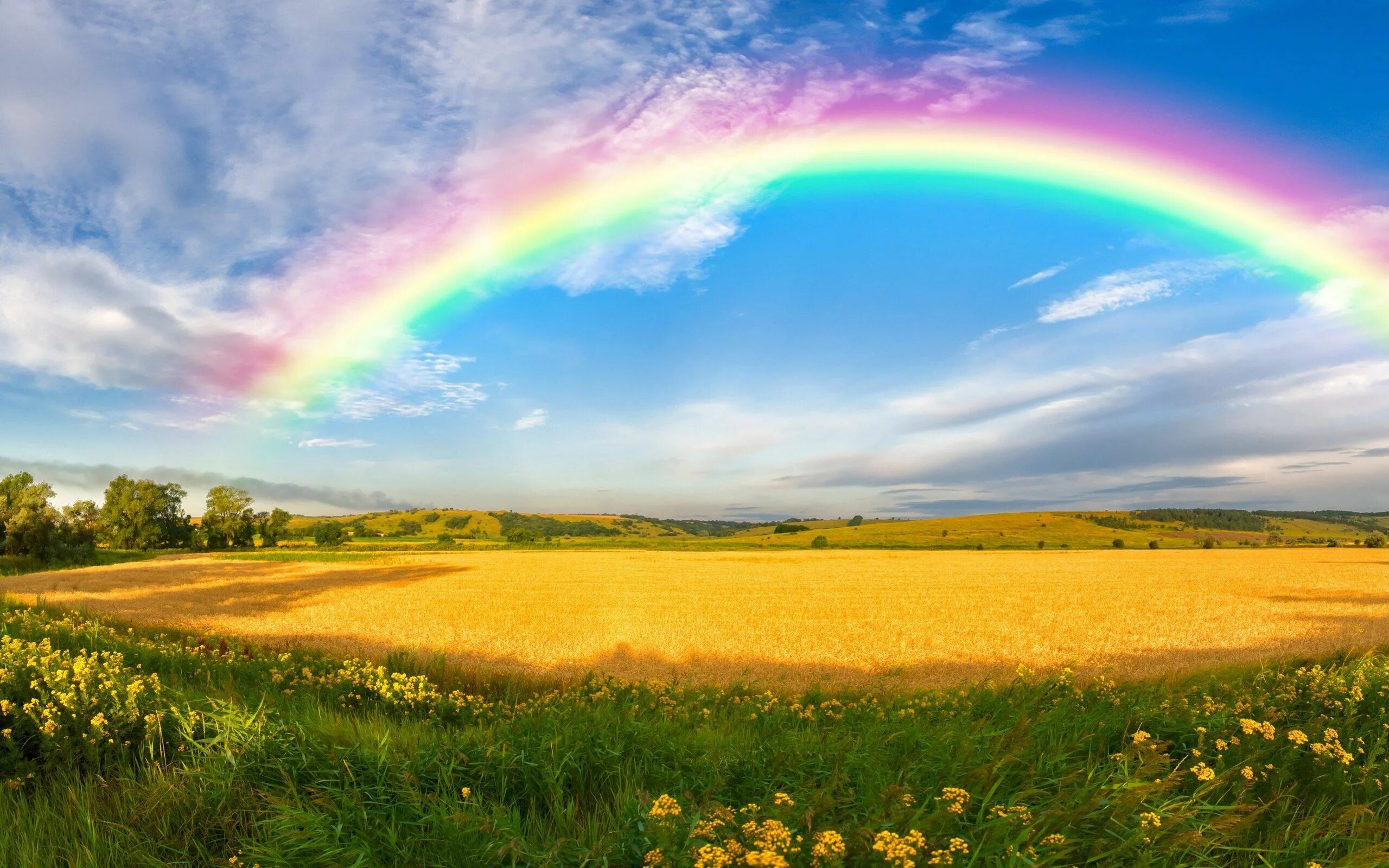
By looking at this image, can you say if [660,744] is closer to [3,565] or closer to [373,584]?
[373,584]

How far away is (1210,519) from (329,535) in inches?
7495

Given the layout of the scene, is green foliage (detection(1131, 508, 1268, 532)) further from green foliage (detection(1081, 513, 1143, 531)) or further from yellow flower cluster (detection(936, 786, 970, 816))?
yellow flower cluster (detection(936, 786, 970, 816))

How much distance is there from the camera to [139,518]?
9894cm

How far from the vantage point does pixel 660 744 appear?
21.6 feet

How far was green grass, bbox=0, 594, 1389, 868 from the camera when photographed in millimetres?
3938

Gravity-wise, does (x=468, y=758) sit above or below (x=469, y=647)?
above

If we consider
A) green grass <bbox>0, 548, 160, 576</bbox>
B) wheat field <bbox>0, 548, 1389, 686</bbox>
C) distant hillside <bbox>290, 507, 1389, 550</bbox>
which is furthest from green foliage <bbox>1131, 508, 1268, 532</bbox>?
green grass <bbox>0, 548, 160, 576</bbox>

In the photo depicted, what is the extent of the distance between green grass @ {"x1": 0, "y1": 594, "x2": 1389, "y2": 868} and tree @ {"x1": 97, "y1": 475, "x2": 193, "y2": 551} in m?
117

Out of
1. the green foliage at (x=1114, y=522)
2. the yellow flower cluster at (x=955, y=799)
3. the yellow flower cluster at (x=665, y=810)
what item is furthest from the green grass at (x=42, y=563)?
the green foliage at (x=1114, y=522)

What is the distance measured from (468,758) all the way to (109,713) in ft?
11.5

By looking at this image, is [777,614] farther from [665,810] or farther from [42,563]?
[42,563]

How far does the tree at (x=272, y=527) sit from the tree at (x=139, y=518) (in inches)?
356

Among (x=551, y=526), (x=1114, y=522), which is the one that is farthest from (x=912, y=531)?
(x=551, y=526)

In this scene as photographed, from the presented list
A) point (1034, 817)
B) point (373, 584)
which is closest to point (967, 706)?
point (1034, 817)
